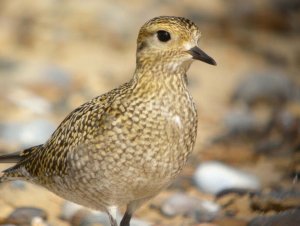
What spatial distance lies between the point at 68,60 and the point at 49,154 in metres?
6.14

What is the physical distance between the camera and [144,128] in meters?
5.64

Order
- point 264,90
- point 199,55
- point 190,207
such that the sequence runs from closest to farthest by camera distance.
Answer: point 199,55 → point 190,207 → point 264,90

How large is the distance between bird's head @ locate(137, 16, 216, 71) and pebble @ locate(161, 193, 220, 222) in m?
2.02

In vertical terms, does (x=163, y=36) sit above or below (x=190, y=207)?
above

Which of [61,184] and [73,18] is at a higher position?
[73,18]

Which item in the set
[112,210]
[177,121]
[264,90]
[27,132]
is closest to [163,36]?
[177,121]

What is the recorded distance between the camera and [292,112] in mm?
10875

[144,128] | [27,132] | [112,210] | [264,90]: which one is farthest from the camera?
[264,90]

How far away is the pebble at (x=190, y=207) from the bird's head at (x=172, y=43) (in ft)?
6.63

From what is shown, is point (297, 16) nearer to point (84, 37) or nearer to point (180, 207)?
point (84, 37)

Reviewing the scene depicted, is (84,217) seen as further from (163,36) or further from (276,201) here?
(163,36)

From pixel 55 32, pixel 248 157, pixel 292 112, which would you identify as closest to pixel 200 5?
pixel 55 32

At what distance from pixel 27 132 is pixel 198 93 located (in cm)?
326

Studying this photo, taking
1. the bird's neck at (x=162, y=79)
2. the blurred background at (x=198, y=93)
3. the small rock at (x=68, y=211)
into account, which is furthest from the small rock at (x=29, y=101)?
the bird's neck at (x=162, y=79)
